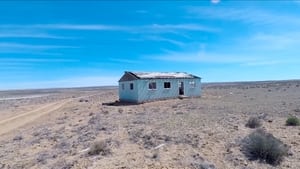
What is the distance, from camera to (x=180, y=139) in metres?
10.5

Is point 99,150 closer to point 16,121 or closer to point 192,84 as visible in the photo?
point 16,121

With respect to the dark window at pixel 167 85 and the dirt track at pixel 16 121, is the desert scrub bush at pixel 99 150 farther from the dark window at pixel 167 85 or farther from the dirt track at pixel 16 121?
the dark window at pixel 167 85

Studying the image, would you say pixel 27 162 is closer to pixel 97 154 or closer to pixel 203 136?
pixel 97 154

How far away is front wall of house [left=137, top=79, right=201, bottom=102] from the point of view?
28.4 metres

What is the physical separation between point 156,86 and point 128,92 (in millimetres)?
3139

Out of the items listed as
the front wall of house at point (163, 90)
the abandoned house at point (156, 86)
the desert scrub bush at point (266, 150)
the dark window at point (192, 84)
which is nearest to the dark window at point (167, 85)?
the abandoned house at point (156, 86)

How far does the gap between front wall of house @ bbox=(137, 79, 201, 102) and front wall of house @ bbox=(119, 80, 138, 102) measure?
0.58 m

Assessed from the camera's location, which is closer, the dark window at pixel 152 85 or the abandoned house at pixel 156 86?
the abandoned house at pixel 156 86

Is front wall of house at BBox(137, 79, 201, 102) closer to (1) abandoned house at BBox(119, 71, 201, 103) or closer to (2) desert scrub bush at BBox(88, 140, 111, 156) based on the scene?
(1) abandoned house at BBox(119, 71, 201, 103)

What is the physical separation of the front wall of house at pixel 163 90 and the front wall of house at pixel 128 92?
58 centimetres

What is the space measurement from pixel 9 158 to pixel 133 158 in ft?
14.6

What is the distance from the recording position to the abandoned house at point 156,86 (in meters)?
28.4

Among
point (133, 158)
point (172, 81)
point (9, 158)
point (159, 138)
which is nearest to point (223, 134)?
point (159, 138)

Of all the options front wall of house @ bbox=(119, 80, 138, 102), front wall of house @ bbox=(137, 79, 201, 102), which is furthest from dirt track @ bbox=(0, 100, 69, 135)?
front wall of house @ bbox=(137, 79, 201, 102)
